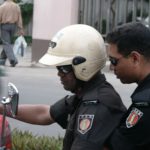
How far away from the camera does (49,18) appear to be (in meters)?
17.6

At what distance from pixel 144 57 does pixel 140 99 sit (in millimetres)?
205

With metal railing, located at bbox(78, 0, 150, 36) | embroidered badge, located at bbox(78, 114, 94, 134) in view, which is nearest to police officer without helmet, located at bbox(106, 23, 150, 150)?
embroidered badge, located at bbox(78, 114, 94, 134)

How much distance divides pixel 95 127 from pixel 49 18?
14.9 meters

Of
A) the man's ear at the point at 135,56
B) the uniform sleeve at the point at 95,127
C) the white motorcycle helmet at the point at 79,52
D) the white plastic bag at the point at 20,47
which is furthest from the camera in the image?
the white plastic bag at the point at 20,47

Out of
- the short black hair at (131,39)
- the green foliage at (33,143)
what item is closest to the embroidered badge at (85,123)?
the short black hair at (131,39)

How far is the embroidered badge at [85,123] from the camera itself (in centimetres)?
279

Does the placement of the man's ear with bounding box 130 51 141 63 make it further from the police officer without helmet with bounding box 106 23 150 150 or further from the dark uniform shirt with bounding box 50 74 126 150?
the dark uniform shirt with bounding box 50 74 126 150

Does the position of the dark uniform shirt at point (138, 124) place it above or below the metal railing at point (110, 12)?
above

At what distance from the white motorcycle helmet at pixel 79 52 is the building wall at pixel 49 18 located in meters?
14.2

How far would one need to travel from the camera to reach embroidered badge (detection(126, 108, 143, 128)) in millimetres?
2545

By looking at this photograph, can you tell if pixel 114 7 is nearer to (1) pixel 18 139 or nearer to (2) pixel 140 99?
(1) pixel 18 139

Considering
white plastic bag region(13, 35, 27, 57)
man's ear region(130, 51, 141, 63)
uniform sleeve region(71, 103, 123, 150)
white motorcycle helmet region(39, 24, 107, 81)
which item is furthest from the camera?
white plastic bag region(13, 35, 27, 57)

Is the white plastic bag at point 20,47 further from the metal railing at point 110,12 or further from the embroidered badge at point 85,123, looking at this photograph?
the embroidered badge at point 85,123

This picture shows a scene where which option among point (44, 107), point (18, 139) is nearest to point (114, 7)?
point (18, 139)
